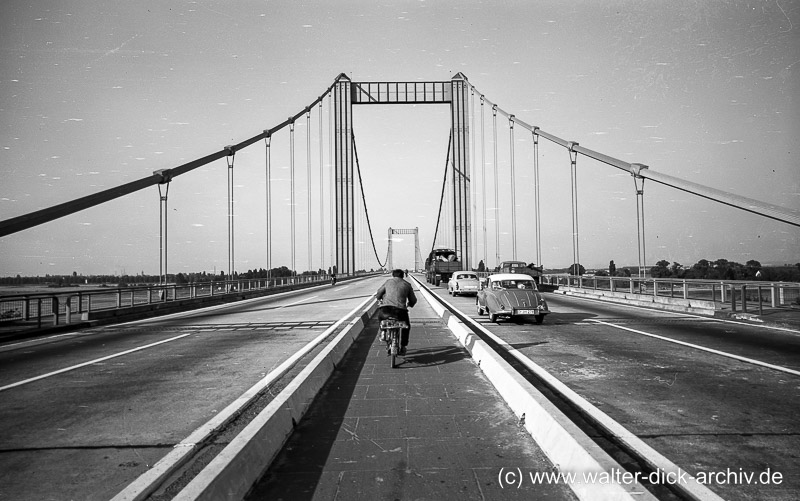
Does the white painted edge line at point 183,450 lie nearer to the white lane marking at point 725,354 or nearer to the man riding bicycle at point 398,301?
the man riding bicycle at point 398,301

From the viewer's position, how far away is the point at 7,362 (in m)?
9.89

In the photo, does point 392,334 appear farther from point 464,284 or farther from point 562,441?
point 464,284

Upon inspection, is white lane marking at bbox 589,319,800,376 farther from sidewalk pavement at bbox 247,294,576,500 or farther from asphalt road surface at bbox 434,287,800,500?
sidewalk pavement at bbox 247,294,576,500

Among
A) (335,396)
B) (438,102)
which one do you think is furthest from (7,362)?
(438,102)

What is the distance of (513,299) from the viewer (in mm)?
15078

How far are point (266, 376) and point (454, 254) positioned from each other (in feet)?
149

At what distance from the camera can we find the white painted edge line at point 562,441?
10.9 feet

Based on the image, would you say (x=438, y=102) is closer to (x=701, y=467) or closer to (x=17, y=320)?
(x=17, y=320)

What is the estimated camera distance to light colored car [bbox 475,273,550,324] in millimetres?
14828

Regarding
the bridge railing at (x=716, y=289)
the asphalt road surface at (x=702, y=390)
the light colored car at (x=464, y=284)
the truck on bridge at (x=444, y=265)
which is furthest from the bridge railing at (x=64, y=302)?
the truck on bridge at (x=444, y=265)

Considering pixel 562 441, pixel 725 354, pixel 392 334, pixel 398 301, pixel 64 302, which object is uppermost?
pixel 398 301

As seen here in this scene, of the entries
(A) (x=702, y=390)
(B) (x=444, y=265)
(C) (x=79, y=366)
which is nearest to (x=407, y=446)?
(A) (x=702, y=390)

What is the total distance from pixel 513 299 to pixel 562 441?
36.3ft

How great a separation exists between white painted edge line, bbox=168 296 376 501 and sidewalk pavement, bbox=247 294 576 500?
112 millimetres
